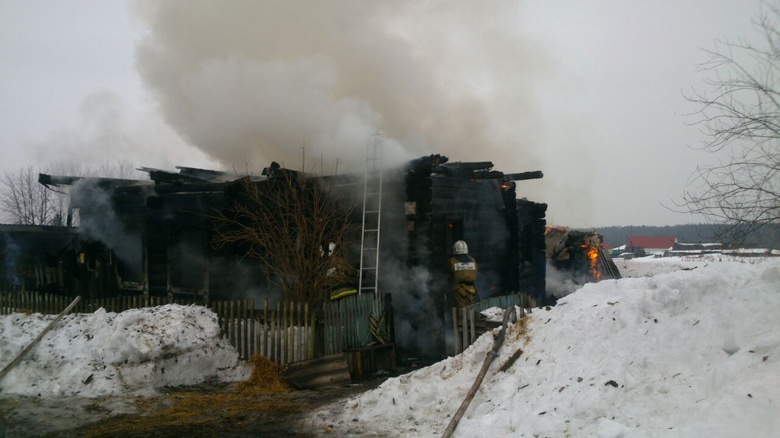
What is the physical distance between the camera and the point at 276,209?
12172mm

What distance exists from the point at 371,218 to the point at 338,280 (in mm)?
2481

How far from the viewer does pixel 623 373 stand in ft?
16.2

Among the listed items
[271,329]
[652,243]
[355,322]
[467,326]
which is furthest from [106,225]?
[652,243]

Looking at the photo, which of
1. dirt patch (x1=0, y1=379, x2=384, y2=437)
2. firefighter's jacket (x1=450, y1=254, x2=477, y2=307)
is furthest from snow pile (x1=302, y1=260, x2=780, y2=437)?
firefighter's jacket (x1=450, y1=254, x2=477, y2=307)

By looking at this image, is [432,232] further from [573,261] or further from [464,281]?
[573,261]

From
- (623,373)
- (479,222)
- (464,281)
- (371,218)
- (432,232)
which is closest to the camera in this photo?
(623,373)

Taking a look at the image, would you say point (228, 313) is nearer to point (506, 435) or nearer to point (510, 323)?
point (510, 323)

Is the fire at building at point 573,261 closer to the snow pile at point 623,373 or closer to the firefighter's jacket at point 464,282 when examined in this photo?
the firefighter's jacket at point 464,282

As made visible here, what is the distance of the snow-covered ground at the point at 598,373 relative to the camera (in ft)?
13.6

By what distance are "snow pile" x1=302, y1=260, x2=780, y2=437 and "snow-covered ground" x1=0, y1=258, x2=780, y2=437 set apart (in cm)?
1

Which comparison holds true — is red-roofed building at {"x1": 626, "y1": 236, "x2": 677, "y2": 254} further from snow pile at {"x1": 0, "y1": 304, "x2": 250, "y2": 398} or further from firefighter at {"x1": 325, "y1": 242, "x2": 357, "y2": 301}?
snow pile at {"x1": 0, "y1": 304, "x2": 250, "y2": 398}

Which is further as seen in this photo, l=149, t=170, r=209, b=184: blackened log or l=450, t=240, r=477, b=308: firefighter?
l=149, t=170, r=209, b=184: blackened log

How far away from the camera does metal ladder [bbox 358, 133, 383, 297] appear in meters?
12.4

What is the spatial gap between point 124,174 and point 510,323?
4007 cm
